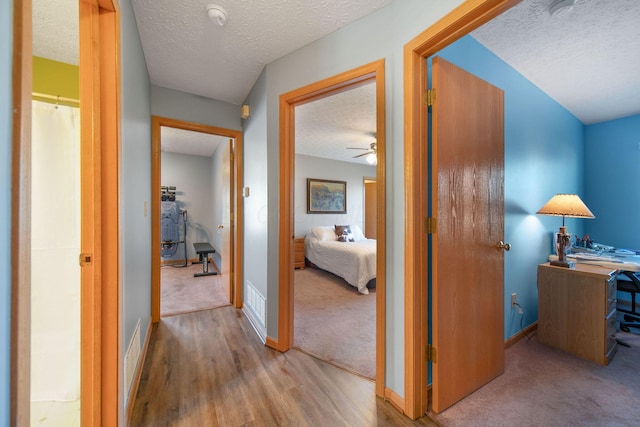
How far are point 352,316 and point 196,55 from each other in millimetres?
2898

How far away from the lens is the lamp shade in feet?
7.06

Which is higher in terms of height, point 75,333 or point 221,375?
point 75,333

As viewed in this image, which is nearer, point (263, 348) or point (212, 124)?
point (263, 348)

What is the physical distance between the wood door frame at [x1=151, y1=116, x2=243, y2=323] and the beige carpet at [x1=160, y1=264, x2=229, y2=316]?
1.08 feet

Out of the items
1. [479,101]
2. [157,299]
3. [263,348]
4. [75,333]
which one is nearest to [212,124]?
[157,299]

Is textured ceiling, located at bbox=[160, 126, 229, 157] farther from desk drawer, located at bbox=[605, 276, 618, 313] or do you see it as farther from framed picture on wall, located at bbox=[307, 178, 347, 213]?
desk drawer, located at bbox=[605, 276, 618, 313]

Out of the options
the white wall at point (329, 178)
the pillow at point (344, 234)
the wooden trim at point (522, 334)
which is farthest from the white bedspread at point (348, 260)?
the wooden trim at point (522, 334)

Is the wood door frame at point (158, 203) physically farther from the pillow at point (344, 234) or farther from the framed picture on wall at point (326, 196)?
the framed picture on wall at point (326, 196)

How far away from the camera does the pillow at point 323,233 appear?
5098 millimetres

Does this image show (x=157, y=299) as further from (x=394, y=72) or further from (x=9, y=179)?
(x=394, y=72)

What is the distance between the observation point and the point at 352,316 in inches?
111

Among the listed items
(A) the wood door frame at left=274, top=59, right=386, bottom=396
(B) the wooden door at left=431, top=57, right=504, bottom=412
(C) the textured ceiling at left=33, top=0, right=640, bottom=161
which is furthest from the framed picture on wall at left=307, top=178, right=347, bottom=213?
(B) the wooden door at left=431, top=57, right=504, bottom=412

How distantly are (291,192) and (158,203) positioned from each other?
58.9 inches

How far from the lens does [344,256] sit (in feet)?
13.3
